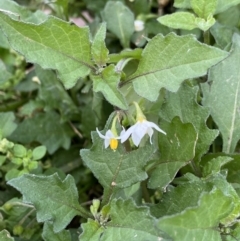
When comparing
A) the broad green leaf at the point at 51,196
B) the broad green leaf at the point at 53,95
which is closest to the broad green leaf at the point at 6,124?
the broad green leaf at the point at 53,95

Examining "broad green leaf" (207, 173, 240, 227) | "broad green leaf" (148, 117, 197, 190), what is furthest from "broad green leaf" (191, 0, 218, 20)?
"broad green leaf" (207, 173, 240, 227)

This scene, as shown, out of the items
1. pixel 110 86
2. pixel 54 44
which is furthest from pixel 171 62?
pixel 54 44

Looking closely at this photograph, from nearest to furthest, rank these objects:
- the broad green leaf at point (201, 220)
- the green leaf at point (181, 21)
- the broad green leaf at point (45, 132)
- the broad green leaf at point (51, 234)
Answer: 1. the broad green leaf at point (201, 220)
2. the broad green leaf at point (51, 234)
3. the green leaf at point (181, 21)
4. the broad green leaf at point (45, 132)

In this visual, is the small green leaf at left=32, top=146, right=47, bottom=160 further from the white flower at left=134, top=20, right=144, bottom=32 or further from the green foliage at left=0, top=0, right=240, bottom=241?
the white flower at left=134, top=20, right=144, bottom=32

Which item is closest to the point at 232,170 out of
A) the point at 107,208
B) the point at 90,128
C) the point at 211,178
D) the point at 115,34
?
the point at 211,178

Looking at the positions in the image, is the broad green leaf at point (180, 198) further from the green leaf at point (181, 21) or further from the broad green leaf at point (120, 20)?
the broad green leaf at point (120, 20)
